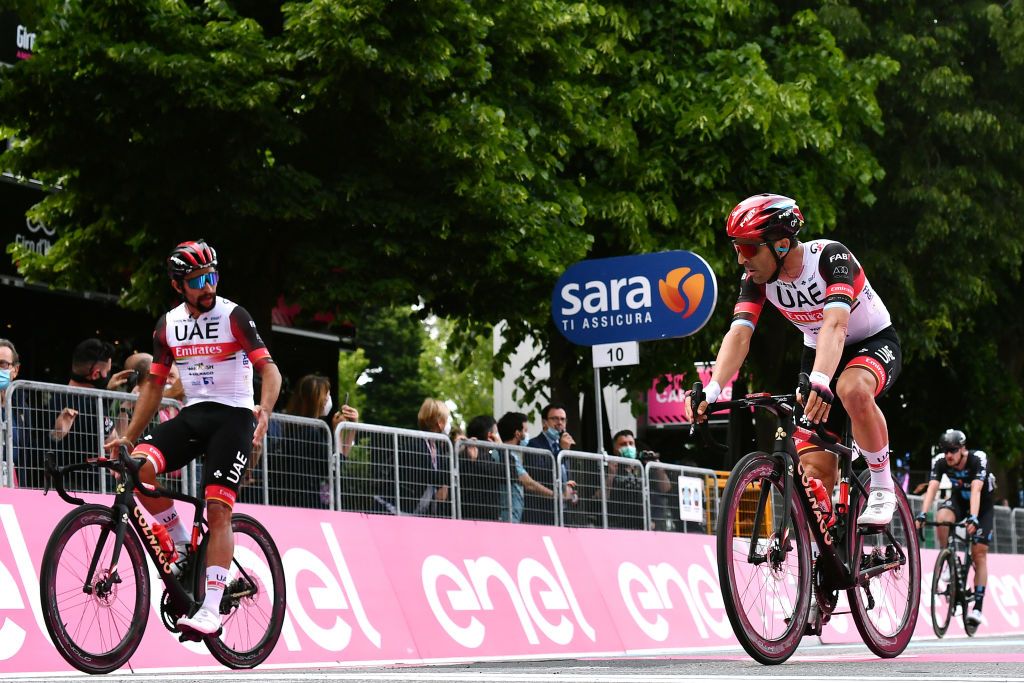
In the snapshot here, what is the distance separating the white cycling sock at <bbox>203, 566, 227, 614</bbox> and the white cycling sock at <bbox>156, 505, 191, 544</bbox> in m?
0.26

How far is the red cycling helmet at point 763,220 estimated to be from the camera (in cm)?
752

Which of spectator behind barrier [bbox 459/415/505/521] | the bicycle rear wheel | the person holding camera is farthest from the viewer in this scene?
the person holding camera

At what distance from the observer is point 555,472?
1373cm

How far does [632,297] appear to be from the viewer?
1634 cm

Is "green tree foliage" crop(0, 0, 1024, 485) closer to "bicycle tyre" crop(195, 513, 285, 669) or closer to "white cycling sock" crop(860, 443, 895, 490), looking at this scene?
"bicycle tyre" crop(195, 513, 285, 669)

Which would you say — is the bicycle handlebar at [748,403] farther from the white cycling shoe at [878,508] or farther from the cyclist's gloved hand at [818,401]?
the white cycling shoe at [878,508]

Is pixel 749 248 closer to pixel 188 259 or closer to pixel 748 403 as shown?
pixel 748 403

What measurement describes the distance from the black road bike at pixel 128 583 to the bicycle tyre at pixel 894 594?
297cm

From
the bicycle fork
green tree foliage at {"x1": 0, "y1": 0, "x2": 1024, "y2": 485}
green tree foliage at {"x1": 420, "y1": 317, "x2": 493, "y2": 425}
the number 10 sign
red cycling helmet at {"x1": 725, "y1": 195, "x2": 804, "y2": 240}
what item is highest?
green tree foliage at {"x1": 420, "y1": 317, "x2": 493, "y2": 425}

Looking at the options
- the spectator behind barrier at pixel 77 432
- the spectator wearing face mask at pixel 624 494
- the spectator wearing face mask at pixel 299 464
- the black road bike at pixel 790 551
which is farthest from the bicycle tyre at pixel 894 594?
the spectator wearing face mask at pixel 624 494

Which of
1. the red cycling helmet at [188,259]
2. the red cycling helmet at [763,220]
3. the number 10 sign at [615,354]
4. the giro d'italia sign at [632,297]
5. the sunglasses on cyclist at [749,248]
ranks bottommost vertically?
the sunglasses on cyclist at [749,248]

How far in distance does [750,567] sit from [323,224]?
10440 mm

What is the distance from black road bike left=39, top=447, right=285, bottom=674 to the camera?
7.68 meters

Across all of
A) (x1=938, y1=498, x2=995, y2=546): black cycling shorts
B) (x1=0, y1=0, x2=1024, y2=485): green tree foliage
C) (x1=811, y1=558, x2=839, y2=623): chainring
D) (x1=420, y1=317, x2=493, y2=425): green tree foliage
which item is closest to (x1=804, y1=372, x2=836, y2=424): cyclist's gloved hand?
(x1=811, y1=558, x2=839, y2=623): chainring
